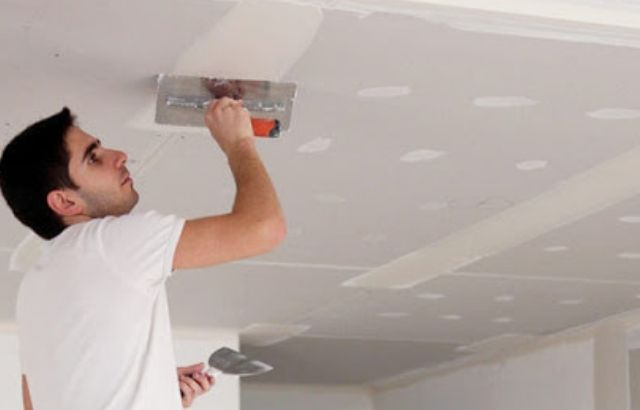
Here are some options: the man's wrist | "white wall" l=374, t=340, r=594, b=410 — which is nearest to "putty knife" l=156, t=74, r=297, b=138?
the man's wrist

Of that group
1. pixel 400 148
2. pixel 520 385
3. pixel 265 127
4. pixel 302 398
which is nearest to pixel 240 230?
pixel 265 127

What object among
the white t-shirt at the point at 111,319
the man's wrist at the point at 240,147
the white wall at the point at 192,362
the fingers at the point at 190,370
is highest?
the man's wrist at the point at 240,147

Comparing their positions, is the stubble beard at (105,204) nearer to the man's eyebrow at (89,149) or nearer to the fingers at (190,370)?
the man's eyebrow at (89,149)

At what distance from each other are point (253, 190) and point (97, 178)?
0.95 ft

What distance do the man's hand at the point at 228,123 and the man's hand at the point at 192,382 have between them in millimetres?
434

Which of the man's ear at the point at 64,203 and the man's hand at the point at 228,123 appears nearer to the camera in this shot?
the man's ear at the point at 64,203

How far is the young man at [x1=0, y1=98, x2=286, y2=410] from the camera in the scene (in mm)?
2191

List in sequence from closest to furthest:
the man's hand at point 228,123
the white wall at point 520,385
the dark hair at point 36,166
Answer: the dark hair at point 36,166 → the man's hand at point 228,123 → the white wall at point 520,385

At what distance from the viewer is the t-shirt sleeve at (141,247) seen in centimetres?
220

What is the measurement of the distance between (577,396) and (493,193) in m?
2.33

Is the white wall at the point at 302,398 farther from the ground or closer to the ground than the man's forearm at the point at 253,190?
closer to the ground

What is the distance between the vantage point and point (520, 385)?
6301 mm

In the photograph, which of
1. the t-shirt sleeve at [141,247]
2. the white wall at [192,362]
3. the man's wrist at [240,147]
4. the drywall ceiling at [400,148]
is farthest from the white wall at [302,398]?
the t-shirt sleeve at [141,247]

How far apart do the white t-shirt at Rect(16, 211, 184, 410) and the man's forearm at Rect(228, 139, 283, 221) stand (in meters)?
0.11
